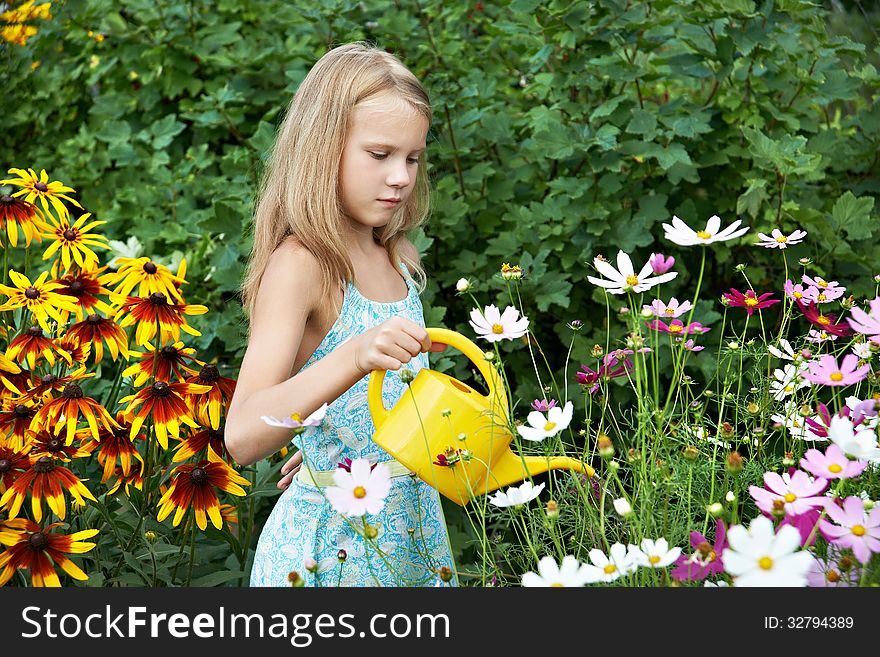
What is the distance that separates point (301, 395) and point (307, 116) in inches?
19.5

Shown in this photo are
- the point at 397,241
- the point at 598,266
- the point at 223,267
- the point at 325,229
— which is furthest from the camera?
the point at 223,267

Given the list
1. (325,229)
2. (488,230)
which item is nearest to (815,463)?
(325,229)

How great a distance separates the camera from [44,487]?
1.11m

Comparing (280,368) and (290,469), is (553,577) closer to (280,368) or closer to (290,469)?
(280,368)

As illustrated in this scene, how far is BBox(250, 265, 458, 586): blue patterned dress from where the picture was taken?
123 cm

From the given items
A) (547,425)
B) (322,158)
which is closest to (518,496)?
(547,425)

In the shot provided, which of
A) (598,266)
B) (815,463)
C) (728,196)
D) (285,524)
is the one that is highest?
(728,196)

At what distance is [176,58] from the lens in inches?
102

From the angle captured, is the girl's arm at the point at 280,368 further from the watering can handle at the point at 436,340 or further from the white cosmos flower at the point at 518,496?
the white cosmos flower at the point at 518,496

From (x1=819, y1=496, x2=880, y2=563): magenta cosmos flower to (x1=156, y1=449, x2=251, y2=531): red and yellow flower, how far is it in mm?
740

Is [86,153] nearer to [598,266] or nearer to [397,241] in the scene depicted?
[397,241]

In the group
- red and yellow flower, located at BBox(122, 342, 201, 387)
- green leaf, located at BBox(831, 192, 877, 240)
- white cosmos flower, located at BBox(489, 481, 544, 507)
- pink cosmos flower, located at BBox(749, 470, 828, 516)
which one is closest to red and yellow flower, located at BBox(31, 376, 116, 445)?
red and yellow flower, located at BBox(122, 342, 201, 387)

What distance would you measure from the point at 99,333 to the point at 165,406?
0.68ft

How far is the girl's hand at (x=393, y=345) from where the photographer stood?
932 mm
